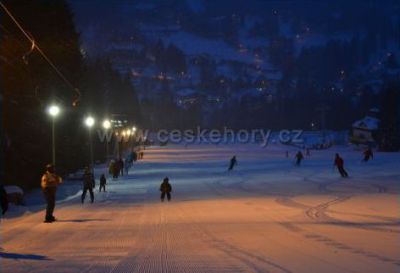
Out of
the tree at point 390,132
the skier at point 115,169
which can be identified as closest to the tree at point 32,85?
the skier at point 115,169

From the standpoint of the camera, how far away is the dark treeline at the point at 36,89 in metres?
31.2

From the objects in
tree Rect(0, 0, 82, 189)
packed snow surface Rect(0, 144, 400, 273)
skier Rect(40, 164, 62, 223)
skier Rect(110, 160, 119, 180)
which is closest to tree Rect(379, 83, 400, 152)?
skier Rect(110, 160, 119, 180)

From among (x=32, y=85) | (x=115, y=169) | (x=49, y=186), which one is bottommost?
(x=115, y=169)

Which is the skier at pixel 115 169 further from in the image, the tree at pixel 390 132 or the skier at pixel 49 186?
the tree at pixel 390 132

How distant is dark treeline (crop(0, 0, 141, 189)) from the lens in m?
31.2

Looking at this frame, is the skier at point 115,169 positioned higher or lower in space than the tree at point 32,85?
lower

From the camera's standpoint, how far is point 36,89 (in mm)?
32844

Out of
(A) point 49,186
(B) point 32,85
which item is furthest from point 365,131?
(A) point 49,186

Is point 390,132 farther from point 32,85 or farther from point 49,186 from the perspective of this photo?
point 49,186

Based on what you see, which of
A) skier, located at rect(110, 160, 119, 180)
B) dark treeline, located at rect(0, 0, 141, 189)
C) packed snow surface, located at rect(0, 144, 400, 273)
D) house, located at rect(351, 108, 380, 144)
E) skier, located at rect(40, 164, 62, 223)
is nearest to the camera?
packed snow surface, located at rect(0, 144, 400, 273)

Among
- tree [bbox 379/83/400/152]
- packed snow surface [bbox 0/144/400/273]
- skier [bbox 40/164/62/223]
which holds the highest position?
tree [bbox 379/83/400/152]

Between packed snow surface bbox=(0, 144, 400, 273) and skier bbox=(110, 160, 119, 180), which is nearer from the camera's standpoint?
packed snow surface bbox=(0, 144, 400, 273)

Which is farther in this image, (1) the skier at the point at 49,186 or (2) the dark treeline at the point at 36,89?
(2) the dark treeline at the point at 36,89

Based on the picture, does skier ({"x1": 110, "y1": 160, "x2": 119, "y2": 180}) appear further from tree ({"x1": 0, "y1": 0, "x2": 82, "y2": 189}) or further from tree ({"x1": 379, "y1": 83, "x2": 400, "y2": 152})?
tree ({"x1": 379, "y1": 83, "x2": 400, "y2": 152})
